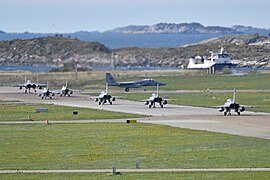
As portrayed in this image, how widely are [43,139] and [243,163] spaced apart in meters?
18.2

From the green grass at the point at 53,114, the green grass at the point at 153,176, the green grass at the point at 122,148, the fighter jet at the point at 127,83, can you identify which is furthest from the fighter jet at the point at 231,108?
the fighter jet at the point at 127,83

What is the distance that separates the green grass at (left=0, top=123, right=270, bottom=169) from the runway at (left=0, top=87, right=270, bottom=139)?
3.07 m

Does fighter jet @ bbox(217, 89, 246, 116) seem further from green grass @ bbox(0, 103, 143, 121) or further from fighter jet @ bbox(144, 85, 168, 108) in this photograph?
fighter jet @ bbox(144, 85, 168, 108)

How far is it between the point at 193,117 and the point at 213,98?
2582cm

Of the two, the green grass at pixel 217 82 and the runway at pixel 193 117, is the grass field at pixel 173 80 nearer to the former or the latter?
the green grass at pixel 217 82

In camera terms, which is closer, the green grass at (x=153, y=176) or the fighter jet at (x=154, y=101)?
the green grass at (x=153, y=176)

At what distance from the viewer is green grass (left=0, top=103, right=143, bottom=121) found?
82.0 meters

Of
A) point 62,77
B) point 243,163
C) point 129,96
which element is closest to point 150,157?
point 243,163

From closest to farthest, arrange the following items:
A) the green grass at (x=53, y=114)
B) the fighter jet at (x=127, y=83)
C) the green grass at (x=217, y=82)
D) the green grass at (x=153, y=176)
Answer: the green grass at (x=153, y=176), the green grass at (x=53, y=114), the fighter jet at (x=127, y=83), the green grass at (x=217, y=82)

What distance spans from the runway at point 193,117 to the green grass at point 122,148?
10.1 ft

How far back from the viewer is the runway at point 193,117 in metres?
70.1

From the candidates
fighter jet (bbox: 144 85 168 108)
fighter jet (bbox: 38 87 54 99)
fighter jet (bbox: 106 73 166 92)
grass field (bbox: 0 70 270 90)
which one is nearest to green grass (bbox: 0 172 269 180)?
fighter jet (bbox: 144 85 168 108)

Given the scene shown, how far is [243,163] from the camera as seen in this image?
157 ft

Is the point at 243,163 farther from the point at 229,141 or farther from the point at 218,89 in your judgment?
the point at 218,89
